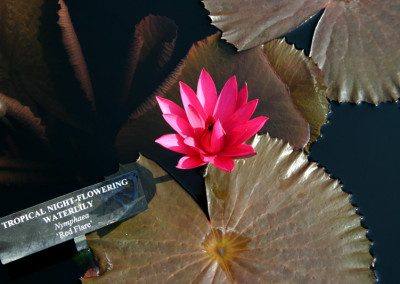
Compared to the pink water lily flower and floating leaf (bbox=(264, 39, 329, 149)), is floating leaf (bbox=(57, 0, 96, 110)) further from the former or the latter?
floating leaf (bbox=(264, 39, 329, 149))

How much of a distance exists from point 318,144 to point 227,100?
26.2 inches

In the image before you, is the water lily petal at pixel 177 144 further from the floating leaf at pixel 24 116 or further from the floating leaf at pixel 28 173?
the floating leaf at pixel 24 116

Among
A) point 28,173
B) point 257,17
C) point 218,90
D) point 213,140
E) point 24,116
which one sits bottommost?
point 28,173

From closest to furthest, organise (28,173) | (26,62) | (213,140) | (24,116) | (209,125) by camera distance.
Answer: (213,140) → (209,125) → (28,173) → (24,116) → (26,62)

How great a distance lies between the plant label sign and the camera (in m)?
1.47

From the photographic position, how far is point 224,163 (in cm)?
145

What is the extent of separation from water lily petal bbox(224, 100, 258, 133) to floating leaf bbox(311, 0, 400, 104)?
2.33ft

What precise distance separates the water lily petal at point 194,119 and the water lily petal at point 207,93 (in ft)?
0.30

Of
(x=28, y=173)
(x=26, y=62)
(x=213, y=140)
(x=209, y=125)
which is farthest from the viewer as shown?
(x=26, y=62)

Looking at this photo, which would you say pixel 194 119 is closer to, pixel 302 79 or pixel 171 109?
pixel 171 109

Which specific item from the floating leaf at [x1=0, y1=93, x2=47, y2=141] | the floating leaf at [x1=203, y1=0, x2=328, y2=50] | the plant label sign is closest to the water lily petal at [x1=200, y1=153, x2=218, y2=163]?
the plant label sign

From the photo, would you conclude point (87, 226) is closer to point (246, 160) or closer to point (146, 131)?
point (146, 131)

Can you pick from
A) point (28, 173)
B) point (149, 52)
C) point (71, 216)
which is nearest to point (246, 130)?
point (71, 216)

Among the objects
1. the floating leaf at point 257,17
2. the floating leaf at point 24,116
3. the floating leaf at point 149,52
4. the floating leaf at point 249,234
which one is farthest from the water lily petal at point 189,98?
the floating leaf at point 24,116
